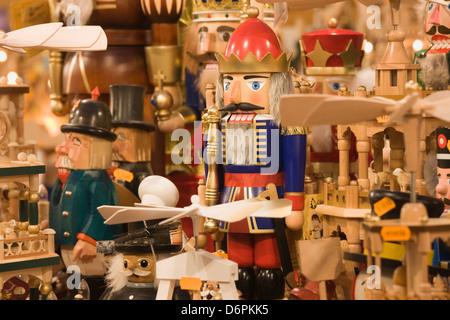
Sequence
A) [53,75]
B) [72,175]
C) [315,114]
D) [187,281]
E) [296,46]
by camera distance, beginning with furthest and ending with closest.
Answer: [296,46]
[53,75]
[72,175]
[187,281]
[315,114]

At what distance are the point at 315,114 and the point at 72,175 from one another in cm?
122

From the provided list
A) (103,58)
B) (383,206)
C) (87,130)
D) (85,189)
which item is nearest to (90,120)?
(87,130)

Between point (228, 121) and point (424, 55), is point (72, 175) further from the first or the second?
point (424, 55)

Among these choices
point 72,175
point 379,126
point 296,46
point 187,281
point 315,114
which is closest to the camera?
point 315,114

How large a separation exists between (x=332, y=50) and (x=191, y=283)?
1344 millimetres

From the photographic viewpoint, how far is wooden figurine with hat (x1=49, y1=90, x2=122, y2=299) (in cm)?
299

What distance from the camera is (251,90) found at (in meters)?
2.71

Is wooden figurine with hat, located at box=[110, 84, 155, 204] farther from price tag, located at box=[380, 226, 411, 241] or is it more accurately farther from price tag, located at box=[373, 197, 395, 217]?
price tag, located at box=[380, 226, 411, 241]

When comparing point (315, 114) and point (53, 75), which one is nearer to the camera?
point (315, 114)

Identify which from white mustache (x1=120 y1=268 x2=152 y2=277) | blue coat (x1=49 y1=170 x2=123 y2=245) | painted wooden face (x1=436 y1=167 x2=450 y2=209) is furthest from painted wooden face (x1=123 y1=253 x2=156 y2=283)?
painted wooden face (x1=436 y1=167 x2=450 y2=209)

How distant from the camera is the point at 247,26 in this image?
108 inches

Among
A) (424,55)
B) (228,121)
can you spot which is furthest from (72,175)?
(424,55)
